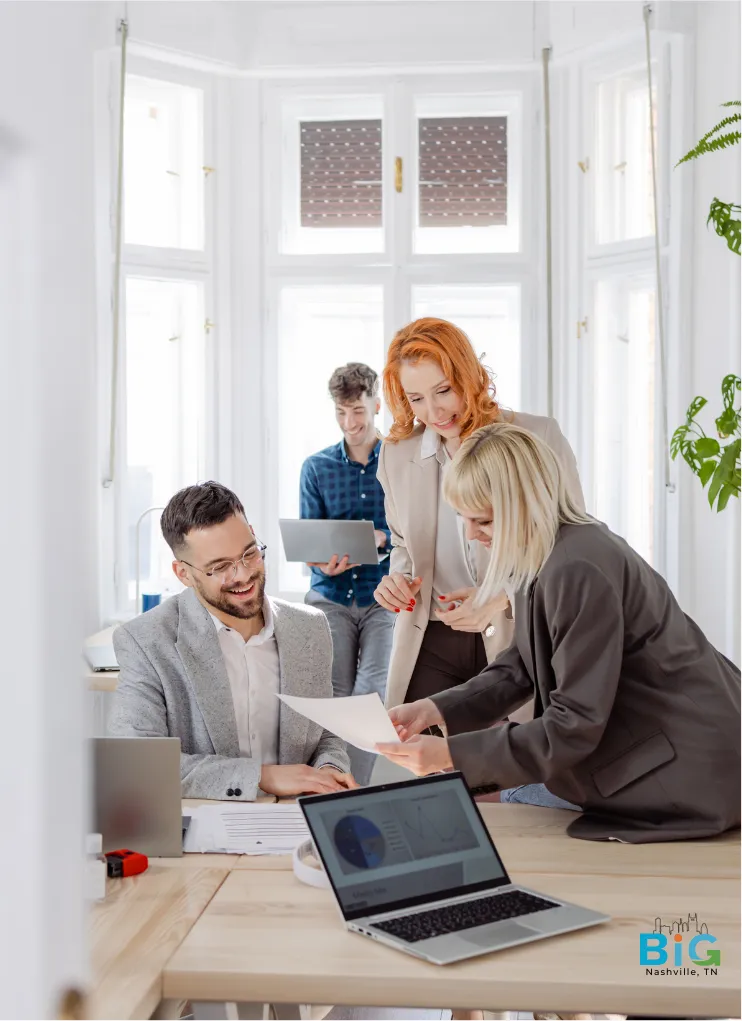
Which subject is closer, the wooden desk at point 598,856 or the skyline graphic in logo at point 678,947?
the skyline graphic in logo at point 678,947

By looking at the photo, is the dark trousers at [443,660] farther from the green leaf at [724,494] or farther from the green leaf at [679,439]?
the green leaf at [679,439]

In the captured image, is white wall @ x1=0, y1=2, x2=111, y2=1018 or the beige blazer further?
the beige blazer

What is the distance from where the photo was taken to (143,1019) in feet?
3.66

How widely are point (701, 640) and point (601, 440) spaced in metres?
2.60

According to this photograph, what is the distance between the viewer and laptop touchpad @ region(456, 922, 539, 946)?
1.25 m

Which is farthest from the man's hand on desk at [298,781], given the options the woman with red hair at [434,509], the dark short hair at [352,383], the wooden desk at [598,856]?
the dark short hair at [352,383]

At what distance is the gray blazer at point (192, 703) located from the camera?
1880mm

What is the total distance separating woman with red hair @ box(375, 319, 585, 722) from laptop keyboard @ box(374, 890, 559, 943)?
1041mm

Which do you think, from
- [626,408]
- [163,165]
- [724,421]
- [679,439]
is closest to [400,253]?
[163,165]

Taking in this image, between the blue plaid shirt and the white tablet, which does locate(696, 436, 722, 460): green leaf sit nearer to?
the white tablet

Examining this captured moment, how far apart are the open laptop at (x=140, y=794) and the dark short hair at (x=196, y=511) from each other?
574 mm

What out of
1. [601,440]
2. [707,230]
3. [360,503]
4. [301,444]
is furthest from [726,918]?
[301,444]

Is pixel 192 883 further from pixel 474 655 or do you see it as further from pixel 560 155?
pixel 560 155

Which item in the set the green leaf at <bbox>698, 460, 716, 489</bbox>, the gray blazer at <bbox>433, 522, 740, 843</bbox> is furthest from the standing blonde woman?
the green leaf at <bbox>698, 460, 716, 489</bbox>
